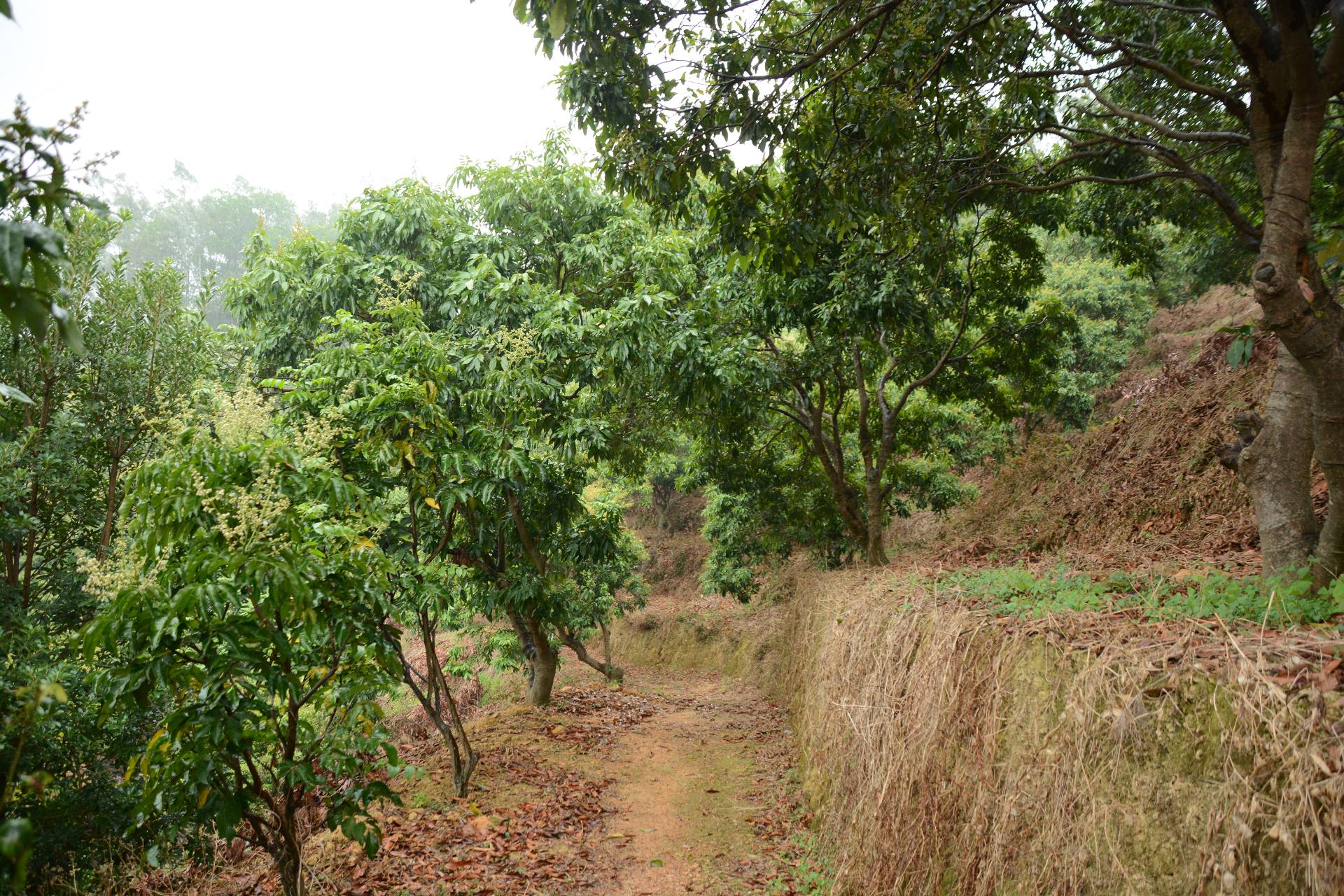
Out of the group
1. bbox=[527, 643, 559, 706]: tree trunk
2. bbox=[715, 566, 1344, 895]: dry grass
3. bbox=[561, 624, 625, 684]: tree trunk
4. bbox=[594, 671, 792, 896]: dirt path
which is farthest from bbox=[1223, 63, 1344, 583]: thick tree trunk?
bbox=[561, 624, 625, 684]: tree trunk

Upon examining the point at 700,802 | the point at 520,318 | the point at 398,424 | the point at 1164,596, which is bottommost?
the point at 700,802

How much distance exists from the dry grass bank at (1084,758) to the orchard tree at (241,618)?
252cm

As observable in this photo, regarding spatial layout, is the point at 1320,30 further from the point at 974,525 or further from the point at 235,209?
the point at 235,209

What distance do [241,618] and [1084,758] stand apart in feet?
10.6

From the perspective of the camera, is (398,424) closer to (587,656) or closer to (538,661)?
(538,661)

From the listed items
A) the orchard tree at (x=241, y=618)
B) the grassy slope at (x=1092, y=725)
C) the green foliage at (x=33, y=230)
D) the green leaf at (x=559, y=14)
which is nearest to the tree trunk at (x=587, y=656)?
Answer: the grassy slope at (x=1092, y=725)

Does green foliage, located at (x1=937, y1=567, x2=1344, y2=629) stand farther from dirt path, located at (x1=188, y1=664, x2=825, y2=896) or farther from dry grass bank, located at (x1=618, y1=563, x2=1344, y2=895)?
dirt path, located at (x1=188, y1=664, x2=825, y2=896)

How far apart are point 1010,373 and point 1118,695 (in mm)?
7889

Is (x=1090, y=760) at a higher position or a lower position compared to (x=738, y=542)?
lower

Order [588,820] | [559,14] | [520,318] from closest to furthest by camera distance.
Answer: [559,14] < [588,820] < [520,318]

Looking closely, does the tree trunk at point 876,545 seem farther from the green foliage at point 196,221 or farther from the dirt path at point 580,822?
the green foliage at point 196,221

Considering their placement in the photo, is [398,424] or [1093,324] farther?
[1093,324]

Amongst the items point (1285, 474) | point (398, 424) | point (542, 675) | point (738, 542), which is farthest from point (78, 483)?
point (738, 542)

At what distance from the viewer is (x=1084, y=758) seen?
240cm
